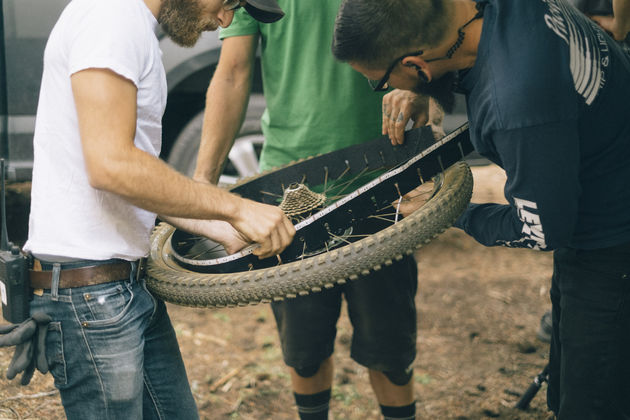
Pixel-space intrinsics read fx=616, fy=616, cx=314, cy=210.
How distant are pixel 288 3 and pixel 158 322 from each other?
1.22 meters

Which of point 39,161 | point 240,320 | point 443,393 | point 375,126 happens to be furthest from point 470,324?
point 39,161

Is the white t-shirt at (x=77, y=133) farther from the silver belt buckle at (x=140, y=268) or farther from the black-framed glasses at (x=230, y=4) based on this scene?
the black-framed glasses at (x=230, y=4)

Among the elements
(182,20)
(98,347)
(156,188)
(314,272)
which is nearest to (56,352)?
(98,347)

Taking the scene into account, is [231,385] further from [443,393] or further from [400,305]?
[400,305]

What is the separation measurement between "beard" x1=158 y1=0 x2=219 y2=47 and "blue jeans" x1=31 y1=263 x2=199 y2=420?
669 mm

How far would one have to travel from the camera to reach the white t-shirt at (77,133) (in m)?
1.44

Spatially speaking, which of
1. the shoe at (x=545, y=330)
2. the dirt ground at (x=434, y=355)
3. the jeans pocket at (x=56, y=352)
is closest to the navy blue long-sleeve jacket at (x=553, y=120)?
the jeans pocket at (x=56, y=352)

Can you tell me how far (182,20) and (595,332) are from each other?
1.46m

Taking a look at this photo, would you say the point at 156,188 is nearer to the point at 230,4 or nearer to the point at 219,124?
the point at 230,4

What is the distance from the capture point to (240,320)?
4.02 metres

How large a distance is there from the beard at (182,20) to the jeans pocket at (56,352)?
2.71 ft

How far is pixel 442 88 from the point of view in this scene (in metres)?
1.75

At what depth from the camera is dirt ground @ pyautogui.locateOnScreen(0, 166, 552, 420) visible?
122 inches

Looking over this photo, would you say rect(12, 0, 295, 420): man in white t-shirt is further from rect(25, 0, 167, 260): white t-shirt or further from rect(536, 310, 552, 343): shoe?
rect(536, 310, 552, 343): shoe
